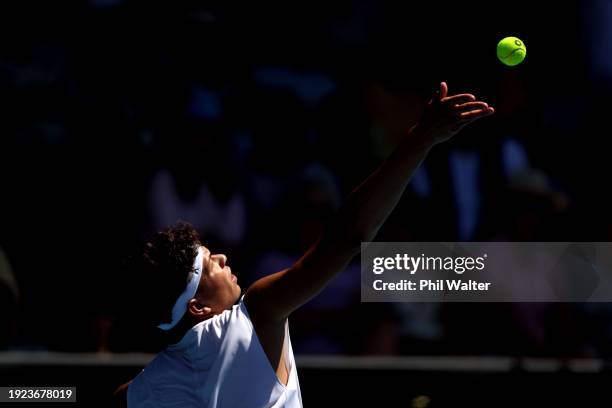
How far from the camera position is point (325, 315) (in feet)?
19.7

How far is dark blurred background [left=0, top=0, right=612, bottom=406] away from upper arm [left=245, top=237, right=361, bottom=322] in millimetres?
3033

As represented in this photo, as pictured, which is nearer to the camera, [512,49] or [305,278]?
[305,278]

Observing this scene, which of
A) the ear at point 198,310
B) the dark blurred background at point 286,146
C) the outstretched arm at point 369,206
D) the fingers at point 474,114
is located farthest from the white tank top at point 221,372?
the dark blurred background at point 286,146

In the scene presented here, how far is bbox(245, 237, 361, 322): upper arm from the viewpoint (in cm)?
281

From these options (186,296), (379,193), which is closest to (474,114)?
(379,193)

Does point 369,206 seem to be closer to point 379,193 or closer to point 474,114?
point 379,193

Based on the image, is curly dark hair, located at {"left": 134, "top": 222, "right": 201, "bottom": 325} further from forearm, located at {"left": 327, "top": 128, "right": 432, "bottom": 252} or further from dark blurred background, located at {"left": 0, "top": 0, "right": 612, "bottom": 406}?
dark blurred background, located at {"left": 0, "top": 0, "right": 612, "bottom": 406}

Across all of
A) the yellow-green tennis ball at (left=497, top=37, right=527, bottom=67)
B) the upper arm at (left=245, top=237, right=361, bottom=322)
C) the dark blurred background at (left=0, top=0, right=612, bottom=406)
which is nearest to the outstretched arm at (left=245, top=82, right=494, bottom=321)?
the upper arm at (left=245, top=237, right=361, bottom=322)

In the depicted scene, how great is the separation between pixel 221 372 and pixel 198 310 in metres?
0.22

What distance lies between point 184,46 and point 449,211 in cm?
189

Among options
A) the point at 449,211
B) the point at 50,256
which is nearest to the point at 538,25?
the point at 449,211

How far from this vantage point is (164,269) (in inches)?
122

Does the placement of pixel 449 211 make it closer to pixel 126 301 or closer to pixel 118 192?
pixel 118 192

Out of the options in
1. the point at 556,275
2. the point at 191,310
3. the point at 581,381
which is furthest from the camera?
the point at 556,275
